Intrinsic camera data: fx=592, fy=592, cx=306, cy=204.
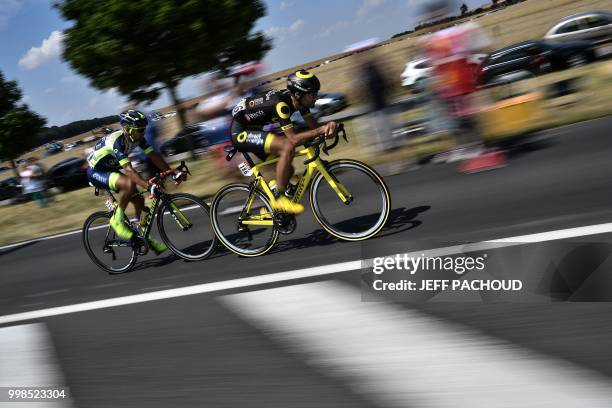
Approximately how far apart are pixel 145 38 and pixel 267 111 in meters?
16.0

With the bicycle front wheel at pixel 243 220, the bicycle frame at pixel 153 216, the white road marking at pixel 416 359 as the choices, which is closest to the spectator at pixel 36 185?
the bicycle frame at pixel 153 216

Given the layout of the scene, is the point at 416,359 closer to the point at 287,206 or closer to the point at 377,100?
the point at 287,206

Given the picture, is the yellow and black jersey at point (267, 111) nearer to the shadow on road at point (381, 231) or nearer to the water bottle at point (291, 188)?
the water bottle at point (291, 188)

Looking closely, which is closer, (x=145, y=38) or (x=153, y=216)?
(x=153, y=216)

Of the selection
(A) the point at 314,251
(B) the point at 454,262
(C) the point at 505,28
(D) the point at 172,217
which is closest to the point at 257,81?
(D) the point at 172,217

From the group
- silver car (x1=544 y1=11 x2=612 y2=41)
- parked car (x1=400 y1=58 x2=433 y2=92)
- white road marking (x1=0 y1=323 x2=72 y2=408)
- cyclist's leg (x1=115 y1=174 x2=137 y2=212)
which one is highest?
cyclist's leg (x1=115 y1=174 x2=137 y2=212)

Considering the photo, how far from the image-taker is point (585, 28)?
22.3 m

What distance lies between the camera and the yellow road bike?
6004 mm

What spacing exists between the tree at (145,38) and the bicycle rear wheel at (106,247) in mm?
13861

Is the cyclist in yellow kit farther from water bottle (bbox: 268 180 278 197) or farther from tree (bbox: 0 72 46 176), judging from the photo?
tree (bbox: 0 72 46 176)

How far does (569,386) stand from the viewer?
2891 millimetres

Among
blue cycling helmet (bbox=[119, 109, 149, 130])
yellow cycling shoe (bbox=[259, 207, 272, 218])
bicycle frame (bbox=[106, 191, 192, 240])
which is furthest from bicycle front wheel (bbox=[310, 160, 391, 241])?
blue cycling helmet (bbox=[119, 109, 149, 130])

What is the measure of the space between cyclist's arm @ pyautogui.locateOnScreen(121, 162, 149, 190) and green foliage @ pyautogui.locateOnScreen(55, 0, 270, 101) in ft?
46.1

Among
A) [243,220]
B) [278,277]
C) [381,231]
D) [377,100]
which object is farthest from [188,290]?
[377,100]
